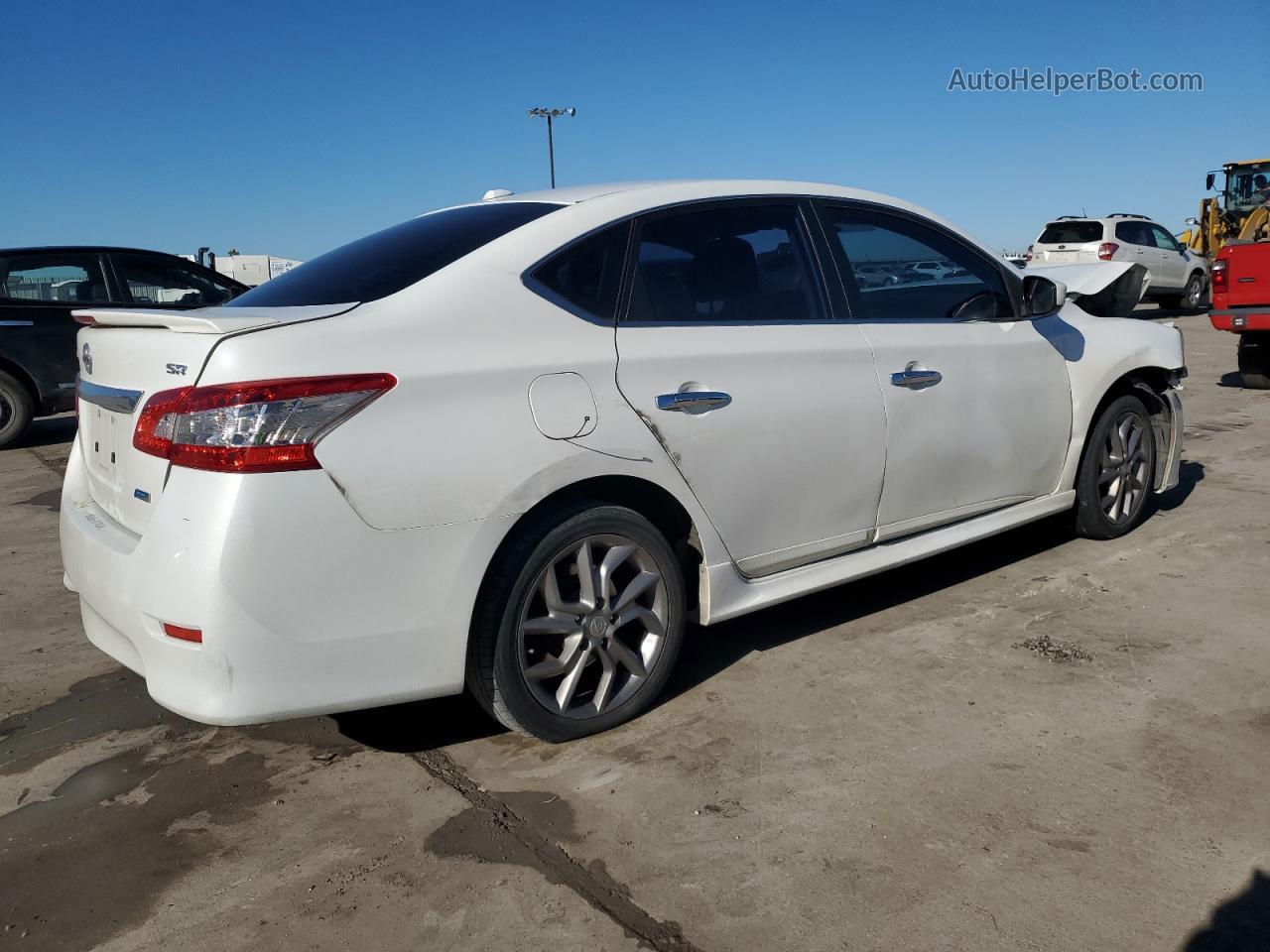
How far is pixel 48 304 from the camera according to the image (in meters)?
9.30

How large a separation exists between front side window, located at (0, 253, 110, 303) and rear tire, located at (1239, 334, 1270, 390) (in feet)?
34.5

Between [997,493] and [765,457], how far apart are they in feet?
4.55

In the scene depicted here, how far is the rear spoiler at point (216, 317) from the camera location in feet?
8.54

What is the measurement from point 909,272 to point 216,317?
2.54 m

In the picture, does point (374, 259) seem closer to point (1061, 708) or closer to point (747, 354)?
point (747, 354)

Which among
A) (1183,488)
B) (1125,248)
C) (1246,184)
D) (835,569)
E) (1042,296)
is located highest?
(1246,184)

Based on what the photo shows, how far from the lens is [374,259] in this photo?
3260 mm

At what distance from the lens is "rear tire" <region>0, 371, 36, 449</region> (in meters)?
9.21

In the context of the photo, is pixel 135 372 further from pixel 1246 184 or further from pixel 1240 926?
pixel 1246 184

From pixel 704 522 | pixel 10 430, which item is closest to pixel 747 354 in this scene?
pixel 704 522

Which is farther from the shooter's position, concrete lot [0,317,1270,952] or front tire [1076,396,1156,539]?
front tire [1076,396,1156,539]

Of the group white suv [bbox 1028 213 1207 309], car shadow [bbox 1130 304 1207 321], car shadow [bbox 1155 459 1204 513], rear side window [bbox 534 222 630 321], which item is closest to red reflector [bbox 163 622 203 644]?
rear side window [bbox 534 222 630 321]

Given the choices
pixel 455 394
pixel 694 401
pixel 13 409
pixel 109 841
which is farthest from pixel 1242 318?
pixel 13 409

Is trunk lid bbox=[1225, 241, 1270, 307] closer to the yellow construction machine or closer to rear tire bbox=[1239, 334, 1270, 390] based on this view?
rear tire bbox=[1239, 334, 1270, 390]
